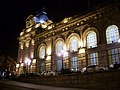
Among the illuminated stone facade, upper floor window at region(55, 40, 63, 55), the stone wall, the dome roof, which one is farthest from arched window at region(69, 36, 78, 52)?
the dome roof

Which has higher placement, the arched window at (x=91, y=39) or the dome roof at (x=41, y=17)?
the dome roof at (x=41, y=17)

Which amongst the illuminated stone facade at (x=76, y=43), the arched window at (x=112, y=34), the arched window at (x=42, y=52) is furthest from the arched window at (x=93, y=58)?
the arched window at (x=42, y=52)

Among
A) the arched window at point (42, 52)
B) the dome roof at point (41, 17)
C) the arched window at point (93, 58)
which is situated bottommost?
the arched window at point (93, 58)

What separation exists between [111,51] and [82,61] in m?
6.92

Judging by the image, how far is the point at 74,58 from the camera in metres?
41.7

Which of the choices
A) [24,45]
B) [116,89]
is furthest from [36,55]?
[116,89]

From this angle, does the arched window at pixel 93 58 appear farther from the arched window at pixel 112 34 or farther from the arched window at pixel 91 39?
the arched window at pixel 112 34

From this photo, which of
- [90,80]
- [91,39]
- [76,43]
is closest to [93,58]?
[91,39]

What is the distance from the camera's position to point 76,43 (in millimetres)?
42281

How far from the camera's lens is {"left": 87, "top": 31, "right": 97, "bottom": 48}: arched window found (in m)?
39.0

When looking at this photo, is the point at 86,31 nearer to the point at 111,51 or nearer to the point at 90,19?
the point at 90,19

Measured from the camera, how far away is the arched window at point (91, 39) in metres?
39.0

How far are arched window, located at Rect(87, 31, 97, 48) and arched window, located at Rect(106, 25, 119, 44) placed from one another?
3112 mm

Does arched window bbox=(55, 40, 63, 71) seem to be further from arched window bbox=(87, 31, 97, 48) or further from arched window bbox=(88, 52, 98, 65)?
arched window bbox=(88, 52, 98, 65)
